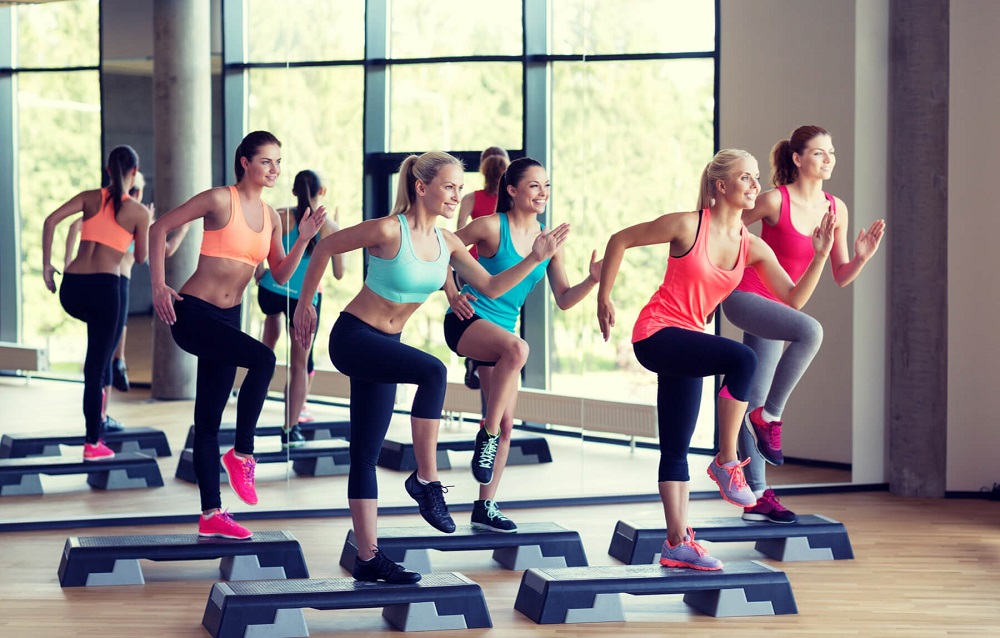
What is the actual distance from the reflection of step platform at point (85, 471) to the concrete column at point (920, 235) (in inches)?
149

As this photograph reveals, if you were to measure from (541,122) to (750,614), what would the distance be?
2748mm

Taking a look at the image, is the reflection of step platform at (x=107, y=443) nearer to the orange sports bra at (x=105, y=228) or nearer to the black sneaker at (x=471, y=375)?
the orange sports bra at (x=105, y=228)

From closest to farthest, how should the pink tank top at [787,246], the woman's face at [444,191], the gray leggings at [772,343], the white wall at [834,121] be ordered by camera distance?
the woman's face at [444,191] < the gray leggings at [772,343] < the pink tank top at [787,246] < the white wall at [834,121]

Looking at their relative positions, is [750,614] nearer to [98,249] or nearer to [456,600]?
[456,600]

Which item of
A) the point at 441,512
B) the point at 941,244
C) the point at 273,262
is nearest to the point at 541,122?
the point at 273,262

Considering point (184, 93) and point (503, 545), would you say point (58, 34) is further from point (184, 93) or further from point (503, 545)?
point (503, 545)

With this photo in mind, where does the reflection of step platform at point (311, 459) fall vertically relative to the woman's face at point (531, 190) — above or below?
below

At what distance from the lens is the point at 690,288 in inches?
161

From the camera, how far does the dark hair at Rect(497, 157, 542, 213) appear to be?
4707 millimetres

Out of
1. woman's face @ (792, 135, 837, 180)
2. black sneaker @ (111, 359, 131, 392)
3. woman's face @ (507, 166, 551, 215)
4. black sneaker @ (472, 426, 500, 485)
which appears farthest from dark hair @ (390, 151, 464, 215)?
black sneaker @ (111, 359, 131, 392)

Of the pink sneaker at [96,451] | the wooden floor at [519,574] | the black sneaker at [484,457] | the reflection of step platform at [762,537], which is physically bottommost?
the wooden floor at [519,574]

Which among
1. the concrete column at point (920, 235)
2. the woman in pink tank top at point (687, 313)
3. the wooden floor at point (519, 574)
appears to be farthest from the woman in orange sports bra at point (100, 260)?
the concrete column at point (920, 235)

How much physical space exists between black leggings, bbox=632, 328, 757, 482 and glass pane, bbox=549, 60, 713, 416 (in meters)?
1.90

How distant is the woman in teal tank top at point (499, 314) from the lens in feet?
15.1
